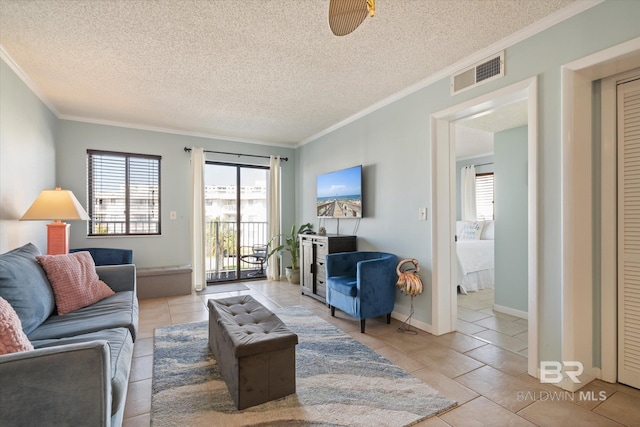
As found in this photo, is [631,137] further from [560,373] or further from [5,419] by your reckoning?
[5,419]

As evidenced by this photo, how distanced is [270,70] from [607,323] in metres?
3.37

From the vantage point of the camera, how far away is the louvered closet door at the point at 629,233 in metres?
1.99

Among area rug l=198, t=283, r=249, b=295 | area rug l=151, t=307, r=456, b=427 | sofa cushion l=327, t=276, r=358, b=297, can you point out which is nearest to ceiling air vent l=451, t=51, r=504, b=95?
sofa cushion l=327, t=276, r=358, b=297

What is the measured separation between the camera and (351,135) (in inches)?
168

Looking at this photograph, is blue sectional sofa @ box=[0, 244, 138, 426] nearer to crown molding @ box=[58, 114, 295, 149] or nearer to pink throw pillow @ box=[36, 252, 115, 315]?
pink throw pillow @ box=[36, 252, 115, 315]

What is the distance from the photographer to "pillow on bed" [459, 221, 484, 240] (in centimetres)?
557

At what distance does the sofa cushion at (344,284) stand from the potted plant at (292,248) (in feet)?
5.92

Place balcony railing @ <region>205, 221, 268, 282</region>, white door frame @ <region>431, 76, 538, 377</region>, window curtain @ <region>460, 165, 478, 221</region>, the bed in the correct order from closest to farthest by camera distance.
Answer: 1. white door frame @ <region>431, 76, 538, 377</region>
2. the bed
3. balcony railing @ <region>205, 221, 268, 282</region>
4. window curtain @ <region>460, 165, 478, 221</region>

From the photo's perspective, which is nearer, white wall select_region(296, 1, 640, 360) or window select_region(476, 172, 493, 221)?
white wall select_region(296, 1, 640, 360)

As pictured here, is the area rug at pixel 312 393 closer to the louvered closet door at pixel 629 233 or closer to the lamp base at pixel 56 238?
the louvered closet door at pixel 629 233

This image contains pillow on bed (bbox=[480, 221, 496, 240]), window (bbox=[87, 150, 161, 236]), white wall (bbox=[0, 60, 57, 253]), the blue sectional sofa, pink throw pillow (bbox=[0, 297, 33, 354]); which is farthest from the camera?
pillow on bed (bbox=[480, 221, 496, 240])

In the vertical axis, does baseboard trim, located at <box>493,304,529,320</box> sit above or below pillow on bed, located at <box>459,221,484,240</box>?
below

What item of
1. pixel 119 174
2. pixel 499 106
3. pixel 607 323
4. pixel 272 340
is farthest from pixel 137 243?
pixel 607 323

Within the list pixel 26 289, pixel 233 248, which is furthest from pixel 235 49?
pixel 233 248
